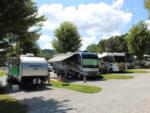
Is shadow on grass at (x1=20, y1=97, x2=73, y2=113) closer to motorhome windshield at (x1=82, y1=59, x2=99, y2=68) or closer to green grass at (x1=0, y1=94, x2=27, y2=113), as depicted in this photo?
green grass at (x1=0, y1=94, x2=27, y2=113)

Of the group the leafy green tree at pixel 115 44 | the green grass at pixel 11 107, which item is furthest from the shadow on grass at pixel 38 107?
the leafy green tree at pixel 115 44

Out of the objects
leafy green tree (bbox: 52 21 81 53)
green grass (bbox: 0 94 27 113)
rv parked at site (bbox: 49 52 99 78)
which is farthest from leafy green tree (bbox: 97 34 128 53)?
green grass (bbox: 0 94 27 113)

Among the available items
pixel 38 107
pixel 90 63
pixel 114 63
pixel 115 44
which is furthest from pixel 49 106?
pixel 115 44

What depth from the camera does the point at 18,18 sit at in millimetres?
16344

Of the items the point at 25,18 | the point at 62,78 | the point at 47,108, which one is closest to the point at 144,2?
the point at 25,18

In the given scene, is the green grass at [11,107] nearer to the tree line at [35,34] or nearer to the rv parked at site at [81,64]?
the tree line at [35,34]

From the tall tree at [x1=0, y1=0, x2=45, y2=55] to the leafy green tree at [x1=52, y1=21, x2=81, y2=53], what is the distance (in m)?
34.5

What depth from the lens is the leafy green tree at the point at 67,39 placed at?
54.0m

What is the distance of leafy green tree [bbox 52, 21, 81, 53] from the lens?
54.0 metres

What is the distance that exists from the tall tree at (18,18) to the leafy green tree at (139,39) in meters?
39.7

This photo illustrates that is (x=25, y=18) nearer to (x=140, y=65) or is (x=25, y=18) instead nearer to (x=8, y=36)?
(x=8, y=36)

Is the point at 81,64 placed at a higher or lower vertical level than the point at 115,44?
lower

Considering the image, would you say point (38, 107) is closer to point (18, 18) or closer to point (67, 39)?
point (18, 18)

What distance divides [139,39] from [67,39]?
1350cm
